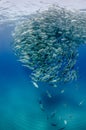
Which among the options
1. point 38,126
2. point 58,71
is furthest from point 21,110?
point 58,71

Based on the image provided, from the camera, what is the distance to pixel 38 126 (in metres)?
18.3

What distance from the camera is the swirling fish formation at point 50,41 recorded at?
8391mm

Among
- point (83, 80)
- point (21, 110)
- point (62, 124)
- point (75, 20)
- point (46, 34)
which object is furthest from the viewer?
point (83, 80)

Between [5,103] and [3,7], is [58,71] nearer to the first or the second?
[3,7]

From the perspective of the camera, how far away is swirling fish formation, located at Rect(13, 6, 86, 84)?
8391 millimetres

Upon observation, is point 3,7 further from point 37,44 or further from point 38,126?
point 37,44

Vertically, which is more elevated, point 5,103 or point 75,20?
point 5,103

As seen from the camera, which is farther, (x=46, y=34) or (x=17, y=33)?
(x=17, y=33)

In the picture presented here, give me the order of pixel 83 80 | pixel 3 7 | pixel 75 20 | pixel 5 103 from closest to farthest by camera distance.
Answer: pixel 75 20 → pixel 3 7 → pixel 5 103 → pixel 83 80

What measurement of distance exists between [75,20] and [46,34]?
4.75ft

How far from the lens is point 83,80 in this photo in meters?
48.2

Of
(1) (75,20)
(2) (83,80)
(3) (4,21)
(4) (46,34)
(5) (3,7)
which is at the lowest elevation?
(4) (46,34)

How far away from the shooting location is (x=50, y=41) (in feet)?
27.4

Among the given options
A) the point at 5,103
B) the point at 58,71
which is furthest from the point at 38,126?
the point at 58,71
